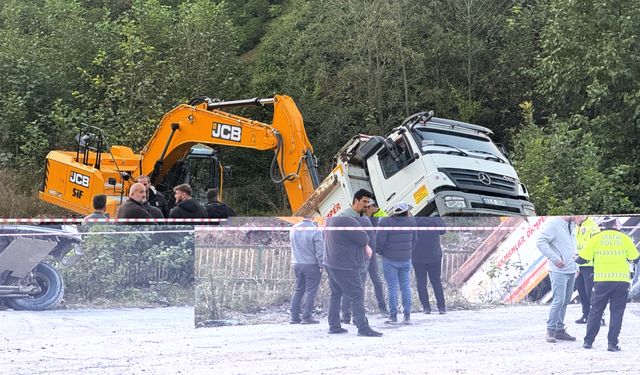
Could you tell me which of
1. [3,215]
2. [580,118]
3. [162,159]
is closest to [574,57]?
[580,118]

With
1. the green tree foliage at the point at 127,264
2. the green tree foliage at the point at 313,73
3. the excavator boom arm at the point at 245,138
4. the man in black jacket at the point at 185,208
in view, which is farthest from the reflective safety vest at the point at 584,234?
the green tree foliage at the point at 313,73

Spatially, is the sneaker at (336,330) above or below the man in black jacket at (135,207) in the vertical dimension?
below

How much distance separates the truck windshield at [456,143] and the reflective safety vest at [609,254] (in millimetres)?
8014

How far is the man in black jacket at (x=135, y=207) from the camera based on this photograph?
1103cm

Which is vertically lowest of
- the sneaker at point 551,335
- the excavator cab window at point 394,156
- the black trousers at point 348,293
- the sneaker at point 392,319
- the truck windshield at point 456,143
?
the sneaker at point 551,335

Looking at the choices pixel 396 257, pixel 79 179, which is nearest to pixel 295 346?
pixel 396 257

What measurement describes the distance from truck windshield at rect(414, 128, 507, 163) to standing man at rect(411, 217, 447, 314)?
829cm

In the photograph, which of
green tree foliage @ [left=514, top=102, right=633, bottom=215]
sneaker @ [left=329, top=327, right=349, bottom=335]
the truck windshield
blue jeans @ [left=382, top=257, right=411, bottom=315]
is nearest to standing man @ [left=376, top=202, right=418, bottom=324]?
blue jeans @ [left=382, top=257, right=411, bottom=315]

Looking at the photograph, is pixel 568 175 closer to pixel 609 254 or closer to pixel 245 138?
pixel 245 138

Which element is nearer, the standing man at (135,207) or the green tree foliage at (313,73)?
the standing man at (135,207)

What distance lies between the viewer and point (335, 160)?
1738 centimetres

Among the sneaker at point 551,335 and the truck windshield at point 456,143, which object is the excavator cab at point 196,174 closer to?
the truck windshield at point 456,143

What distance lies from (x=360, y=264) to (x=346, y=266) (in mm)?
114

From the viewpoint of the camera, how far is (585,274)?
7.82 m
